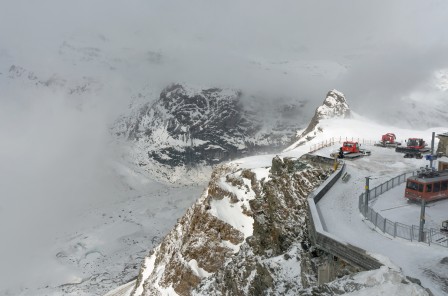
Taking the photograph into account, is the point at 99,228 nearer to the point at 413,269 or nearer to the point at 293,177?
the point at 293,177

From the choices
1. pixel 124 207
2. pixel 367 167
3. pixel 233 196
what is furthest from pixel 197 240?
pixel 124 207

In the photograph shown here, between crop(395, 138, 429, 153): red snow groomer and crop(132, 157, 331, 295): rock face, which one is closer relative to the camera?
crop(132, 157, 331, 295): rock face

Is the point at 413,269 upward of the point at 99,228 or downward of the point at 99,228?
upward

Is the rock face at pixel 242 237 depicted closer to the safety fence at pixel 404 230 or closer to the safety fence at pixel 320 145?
the safety fence at pixel 404 230

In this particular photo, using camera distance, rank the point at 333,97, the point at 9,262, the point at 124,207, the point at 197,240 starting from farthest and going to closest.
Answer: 1. the point at 124,207
2. the point at 9,262
3. the point at 333,97
4. the point at 197,240

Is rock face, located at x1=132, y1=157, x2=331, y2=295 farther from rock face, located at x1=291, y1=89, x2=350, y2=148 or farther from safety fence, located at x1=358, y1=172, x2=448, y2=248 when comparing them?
rock face, located at x1=291, y1=89, x2=350, y2=148

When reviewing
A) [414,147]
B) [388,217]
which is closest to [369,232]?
[388,217]

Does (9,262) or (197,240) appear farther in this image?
(9,262)

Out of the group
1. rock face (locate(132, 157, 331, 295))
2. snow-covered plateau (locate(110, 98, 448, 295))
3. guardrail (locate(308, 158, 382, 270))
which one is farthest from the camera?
rock face (locate(132, 157, 331, 295))

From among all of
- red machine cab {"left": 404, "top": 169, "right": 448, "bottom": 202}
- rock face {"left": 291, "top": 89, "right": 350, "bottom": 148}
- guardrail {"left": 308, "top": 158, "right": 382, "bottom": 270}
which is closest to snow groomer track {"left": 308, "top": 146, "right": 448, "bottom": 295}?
guardrail {"left": 308, "top": 158, "right": 382, "bottom": 270}
